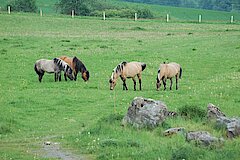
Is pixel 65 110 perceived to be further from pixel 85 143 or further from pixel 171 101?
pixel 85 143

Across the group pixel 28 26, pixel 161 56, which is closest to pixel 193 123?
pixel 161 56

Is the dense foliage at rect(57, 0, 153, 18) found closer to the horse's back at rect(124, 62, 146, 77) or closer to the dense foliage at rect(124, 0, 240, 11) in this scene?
the dense foliage at rect(124, 0, 240, 11)

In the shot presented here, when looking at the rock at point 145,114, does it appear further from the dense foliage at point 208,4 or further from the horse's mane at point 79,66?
the dense foliage at point 208,4

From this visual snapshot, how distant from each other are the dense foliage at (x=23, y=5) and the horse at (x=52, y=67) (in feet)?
181

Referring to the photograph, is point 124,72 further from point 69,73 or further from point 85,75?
point 69,73

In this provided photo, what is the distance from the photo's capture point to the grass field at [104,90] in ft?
57.6

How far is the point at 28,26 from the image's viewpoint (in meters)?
65.1

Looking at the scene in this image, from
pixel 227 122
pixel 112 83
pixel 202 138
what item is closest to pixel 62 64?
pixel 112 83

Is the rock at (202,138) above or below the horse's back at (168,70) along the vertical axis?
below

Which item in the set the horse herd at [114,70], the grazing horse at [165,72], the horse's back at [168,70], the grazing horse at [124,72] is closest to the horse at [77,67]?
the horse herd at [114,70]

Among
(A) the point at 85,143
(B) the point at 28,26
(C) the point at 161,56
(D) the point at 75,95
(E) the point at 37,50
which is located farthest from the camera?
(B) the point at 28,26

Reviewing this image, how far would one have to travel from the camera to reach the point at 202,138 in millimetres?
16859

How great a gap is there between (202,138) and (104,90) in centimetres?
1422

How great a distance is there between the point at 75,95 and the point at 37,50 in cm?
1794
